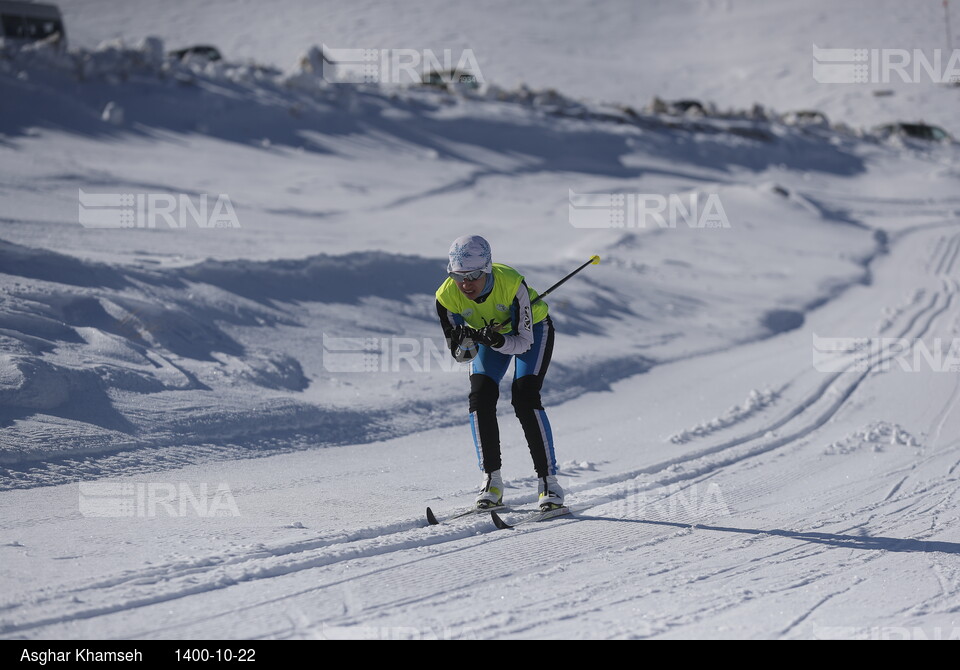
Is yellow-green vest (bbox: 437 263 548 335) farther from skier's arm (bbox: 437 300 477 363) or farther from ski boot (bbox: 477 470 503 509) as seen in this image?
ski boot (bbox: 477 470 503 509)

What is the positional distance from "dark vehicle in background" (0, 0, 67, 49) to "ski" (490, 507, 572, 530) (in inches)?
873

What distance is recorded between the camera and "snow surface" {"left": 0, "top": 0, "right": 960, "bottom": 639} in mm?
4094

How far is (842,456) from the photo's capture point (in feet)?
23.1

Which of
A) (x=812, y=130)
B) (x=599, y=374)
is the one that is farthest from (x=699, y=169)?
(x=599, y=374)

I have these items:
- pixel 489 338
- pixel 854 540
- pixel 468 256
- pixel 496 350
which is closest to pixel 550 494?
pixel 496 350

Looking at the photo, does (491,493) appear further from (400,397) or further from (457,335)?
(400,397)

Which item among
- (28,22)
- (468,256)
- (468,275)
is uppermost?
(28,22)

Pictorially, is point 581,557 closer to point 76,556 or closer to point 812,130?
point 76,556

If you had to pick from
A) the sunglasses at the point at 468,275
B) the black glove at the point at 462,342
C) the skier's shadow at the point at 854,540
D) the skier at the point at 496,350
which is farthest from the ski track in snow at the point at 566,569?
the sunglasses at the point at 468,275

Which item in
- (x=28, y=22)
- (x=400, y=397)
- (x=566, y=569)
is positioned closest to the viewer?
(x=566, y=569)

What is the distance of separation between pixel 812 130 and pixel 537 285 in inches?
939

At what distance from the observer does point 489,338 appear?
17.5 ft

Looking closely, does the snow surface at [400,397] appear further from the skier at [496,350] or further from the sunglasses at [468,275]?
the sunglasses at [468,275]

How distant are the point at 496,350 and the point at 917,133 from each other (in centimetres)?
3401
